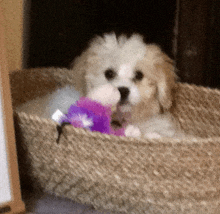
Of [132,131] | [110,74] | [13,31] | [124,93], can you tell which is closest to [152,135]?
[132,131]

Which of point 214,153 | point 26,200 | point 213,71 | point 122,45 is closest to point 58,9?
point 122,45

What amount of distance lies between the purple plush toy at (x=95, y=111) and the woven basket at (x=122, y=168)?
4 centimetres

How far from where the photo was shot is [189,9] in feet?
4.73

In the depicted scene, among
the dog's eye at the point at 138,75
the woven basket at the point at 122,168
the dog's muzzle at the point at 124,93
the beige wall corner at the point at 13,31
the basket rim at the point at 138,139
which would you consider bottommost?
the woven basket at the point at 122,168

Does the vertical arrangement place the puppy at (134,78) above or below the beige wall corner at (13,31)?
below

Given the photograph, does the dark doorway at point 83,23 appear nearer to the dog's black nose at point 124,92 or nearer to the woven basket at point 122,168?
the dog's black nose at point 124,92

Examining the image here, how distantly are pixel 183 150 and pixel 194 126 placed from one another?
0.61 metres

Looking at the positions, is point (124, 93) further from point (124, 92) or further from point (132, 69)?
point (132, 69)

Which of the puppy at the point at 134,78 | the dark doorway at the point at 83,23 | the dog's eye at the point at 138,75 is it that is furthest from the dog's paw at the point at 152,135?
the dark doorway at the point at 83,23

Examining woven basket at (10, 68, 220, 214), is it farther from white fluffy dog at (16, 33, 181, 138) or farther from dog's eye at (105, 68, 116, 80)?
dog's eye at (105, 68, 116, 80)

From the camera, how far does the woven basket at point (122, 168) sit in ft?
2.69

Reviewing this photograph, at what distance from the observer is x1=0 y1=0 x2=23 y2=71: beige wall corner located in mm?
1661

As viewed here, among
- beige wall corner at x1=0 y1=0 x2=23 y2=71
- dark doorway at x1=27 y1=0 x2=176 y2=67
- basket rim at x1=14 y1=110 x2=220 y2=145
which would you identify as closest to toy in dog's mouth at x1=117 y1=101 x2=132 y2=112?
basket rim at x1=14 y1=110 x2=220 y2=145

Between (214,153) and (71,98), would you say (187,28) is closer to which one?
(71,98)
